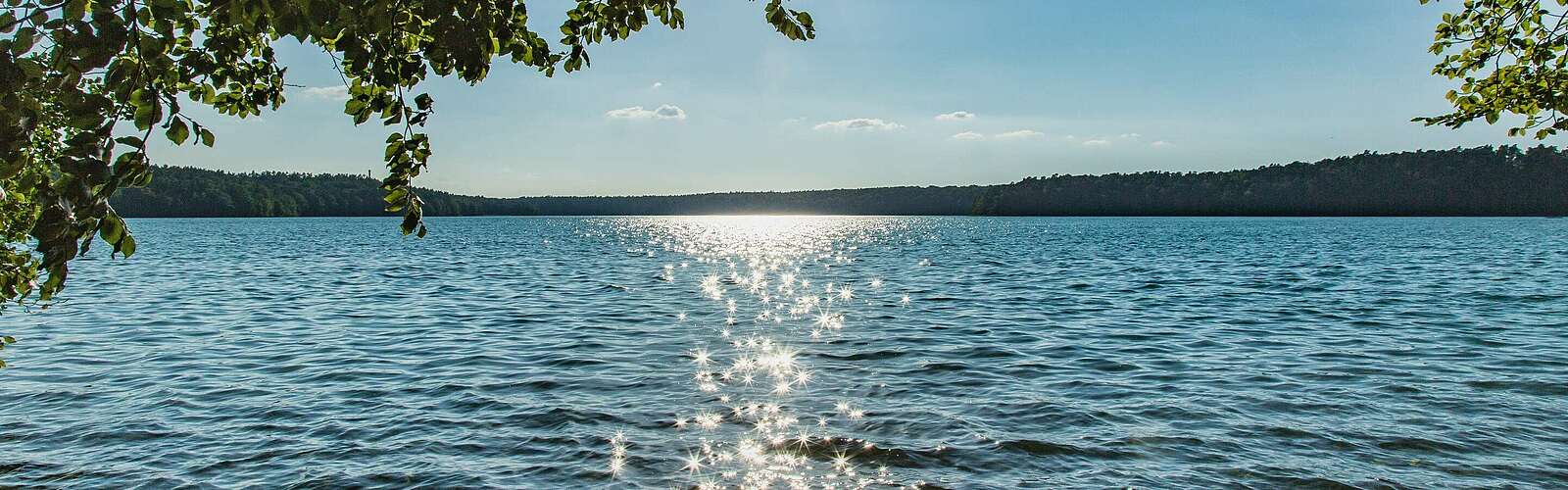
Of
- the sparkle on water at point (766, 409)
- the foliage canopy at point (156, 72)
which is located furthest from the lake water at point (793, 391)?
the foliage canopy at point (156, 72)

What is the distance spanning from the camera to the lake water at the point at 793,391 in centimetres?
1155

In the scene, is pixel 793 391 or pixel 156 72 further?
pixel 793 391

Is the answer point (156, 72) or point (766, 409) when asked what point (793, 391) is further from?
point (156, 72)

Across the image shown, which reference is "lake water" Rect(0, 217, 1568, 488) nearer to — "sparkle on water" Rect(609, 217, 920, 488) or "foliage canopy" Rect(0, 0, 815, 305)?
"sparkle on water" Rect(609, 217, 920, 488)

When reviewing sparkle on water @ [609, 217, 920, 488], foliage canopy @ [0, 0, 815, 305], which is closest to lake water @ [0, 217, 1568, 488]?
sparkle on water @ [609, 217, 920, 488]

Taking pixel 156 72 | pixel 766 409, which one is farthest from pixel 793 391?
pixel 156 72

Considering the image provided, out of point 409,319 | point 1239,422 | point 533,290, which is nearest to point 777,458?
point 1239,422

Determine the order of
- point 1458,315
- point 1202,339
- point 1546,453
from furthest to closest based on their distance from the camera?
point 1458,315 → point 1202,339 → point 1546,453

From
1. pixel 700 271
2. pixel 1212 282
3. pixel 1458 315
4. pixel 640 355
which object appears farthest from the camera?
pixel 700 271

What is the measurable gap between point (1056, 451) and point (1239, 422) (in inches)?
133

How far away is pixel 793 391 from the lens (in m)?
16.3

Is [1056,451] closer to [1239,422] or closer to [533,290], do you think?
Answer: [1239,422]

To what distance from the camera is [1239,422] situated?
531 inches

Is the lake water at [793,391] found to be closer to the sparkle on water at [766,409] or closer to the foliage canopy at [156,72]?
the sparkle on water at [766,409]
